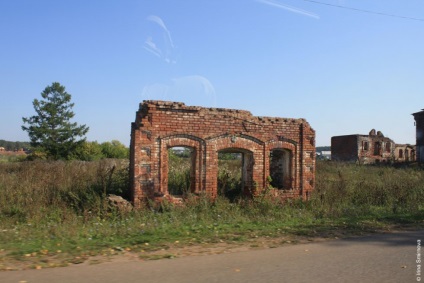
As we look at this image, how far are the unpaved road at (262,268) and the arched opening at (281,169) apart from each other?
8011 mm

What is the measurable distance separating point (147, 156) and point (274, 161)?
596 centimetres

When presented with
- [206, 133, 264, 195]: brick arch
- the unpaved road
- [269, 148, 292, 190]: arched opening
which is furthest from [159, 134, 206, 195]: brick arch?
the unpaved road

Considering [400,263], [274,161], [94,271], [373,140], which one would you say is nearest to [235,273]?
[94,271]

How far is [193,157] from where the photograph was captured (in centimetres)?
1362

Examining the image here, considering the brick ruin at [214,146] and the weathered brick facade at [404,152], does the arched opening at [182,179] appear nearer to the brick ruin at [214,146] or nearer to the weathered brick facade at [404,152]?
the brick ruin at [214,146]

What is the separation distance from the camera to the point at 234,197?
48.2 feet

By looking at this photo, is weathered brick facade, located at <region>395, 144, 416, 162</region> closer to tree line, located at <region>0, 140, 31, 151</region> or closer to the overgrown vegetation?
the overgrown vegetation

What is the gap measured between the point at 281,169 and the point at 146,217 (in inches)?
269

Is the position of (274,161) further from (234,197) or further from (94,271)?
(94,271)

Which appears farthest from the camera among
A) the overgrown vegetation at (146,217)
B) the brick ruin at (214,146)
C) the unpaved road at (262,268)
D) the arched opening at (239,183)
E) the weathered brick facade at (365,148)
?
the weathered brick facade at (365,148)

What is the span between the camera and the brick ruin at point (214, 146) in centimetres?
1270

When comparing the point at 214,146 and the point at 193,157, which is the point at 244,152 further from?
the point at 193,157

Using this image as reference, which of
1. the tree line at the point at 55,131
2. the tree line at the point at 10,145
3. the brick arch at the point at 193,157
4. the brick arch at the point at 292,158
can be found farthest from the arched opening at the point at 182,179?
the tree line at the point at 10,145

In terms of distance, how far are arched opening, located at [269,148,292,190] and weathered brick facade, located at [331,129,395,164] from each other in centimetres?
3473
